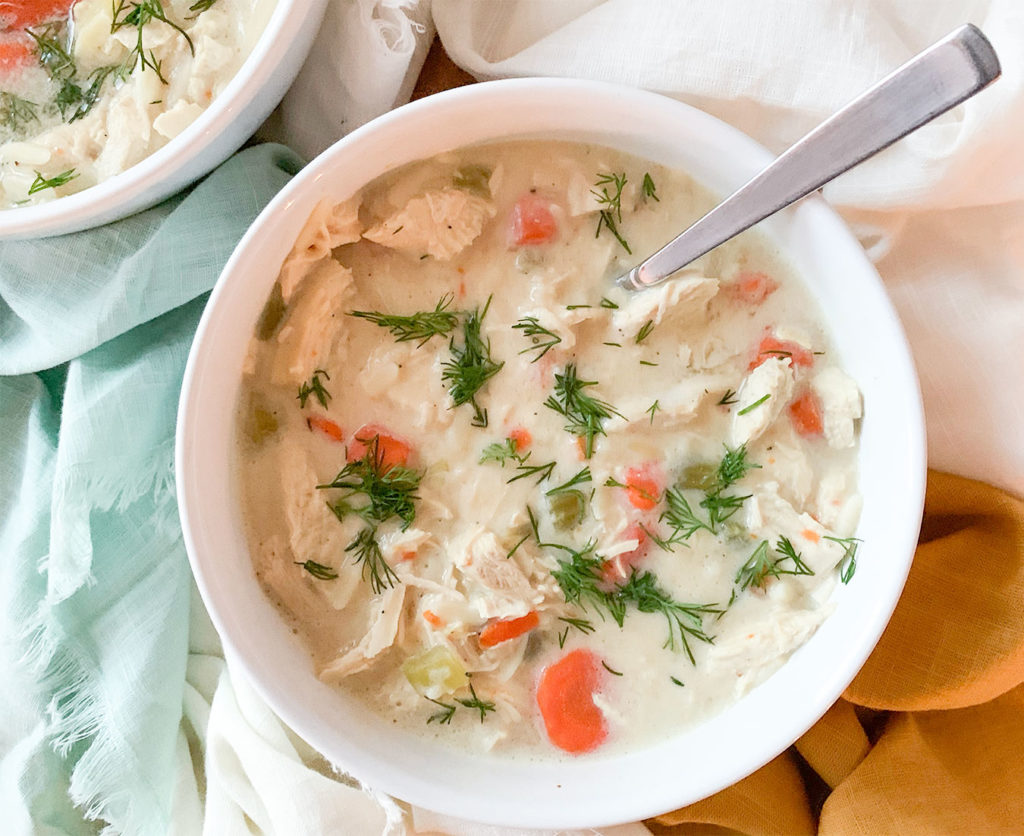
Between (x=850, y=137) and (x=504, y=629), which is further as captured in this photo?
(x=504, y=629)

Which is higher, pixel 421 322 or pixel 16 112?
pixel 16 112

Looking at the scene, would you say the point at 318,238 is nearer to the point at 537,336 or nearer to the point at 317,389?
the point at 317,389

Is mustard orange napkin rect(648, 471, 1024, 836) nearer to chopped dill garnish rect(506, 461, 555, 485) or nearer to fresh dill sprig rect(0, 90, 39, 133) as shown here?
chopped dill garnish rect(506, 461, 555, 485)

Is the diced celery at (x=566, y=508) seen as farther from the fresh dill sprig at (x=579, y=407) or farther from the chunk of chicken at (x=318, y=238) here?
the chunk of chicken at (x=318, y=238)

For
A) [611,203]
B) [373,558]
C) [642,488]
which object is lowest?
[373,558]

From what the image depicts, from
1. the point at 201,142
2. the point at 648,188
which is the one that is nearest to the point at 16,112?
the point at 201,142

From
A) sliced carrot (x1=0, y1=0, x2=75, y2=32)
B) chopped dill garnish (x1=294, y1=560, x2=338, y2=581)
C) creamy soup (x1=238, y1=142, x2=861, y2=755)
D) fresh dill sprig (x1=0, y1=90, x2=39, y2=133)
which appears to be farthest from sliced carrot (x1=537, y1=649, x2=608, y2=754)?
sliced carrot (x1=0, y1=0, x2=75, y2=32)
